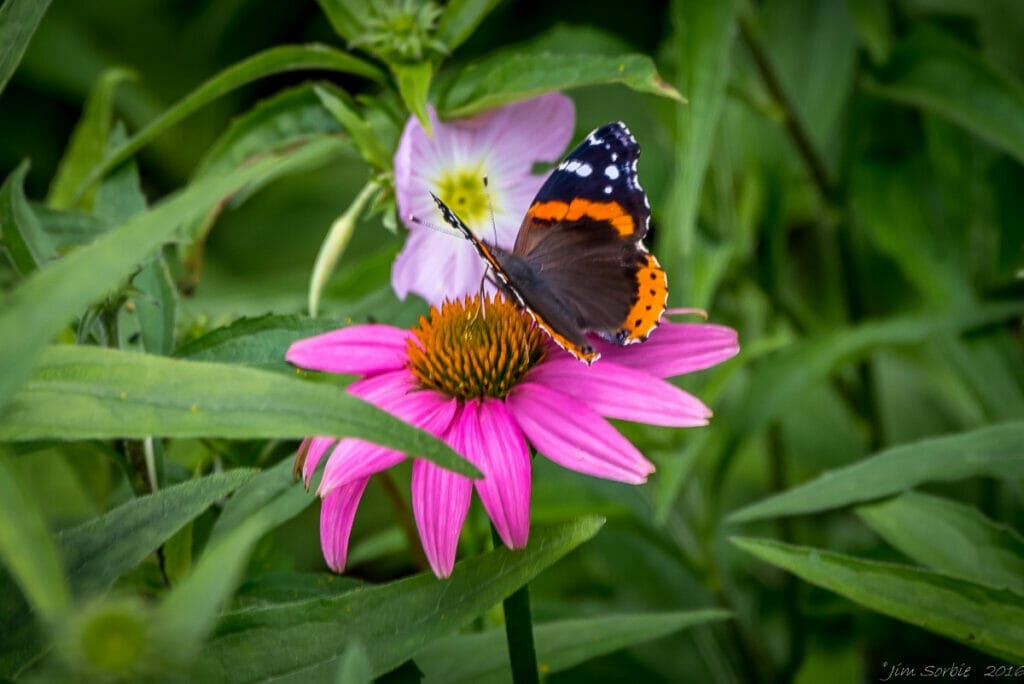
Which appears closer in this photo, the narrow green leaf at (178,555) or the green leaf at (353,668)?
the green leaf at (353,668)

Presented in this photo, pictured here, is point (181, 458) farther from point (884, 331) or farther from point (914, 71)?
point (914, 71)

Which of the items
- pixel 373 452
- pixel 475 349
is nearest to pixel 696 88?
pixel 475 349

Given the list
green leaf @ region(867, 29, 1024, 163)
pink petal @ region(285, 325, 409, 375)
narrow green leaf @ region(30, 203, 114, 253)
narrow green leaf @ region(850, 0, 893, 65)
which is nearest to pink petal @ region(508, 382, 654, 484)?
pink petal @ region(285, 325, 409, 375)

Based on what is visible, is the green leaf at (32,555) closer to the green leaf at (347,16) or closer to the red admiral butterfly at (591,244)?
the red admiral butterfly at (591,244)

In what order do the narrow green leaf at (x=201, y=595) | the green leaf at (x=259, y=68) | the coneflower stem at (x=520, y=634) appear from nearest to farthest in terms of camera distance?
the narrow green leaf at (x=201, y=595)
the coneflower stem at (x=520, y=634)
the green leaf at (x=259, y=68)

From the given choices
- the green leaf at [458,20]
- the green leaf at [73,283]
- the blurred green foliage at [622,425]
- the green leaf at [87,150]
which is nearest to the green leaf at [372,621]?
the blurred green foliage at [622,425]

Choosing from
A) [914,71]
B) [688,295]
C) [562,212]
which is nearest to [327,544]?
[562,212]

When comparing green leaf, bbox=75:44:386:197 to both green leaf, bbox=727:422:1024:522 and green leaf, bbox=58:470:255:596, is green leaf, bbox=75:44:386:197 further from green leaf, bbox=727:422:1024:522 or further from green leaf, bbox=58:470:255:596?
green leaf, bbox=727:422:1024:522
